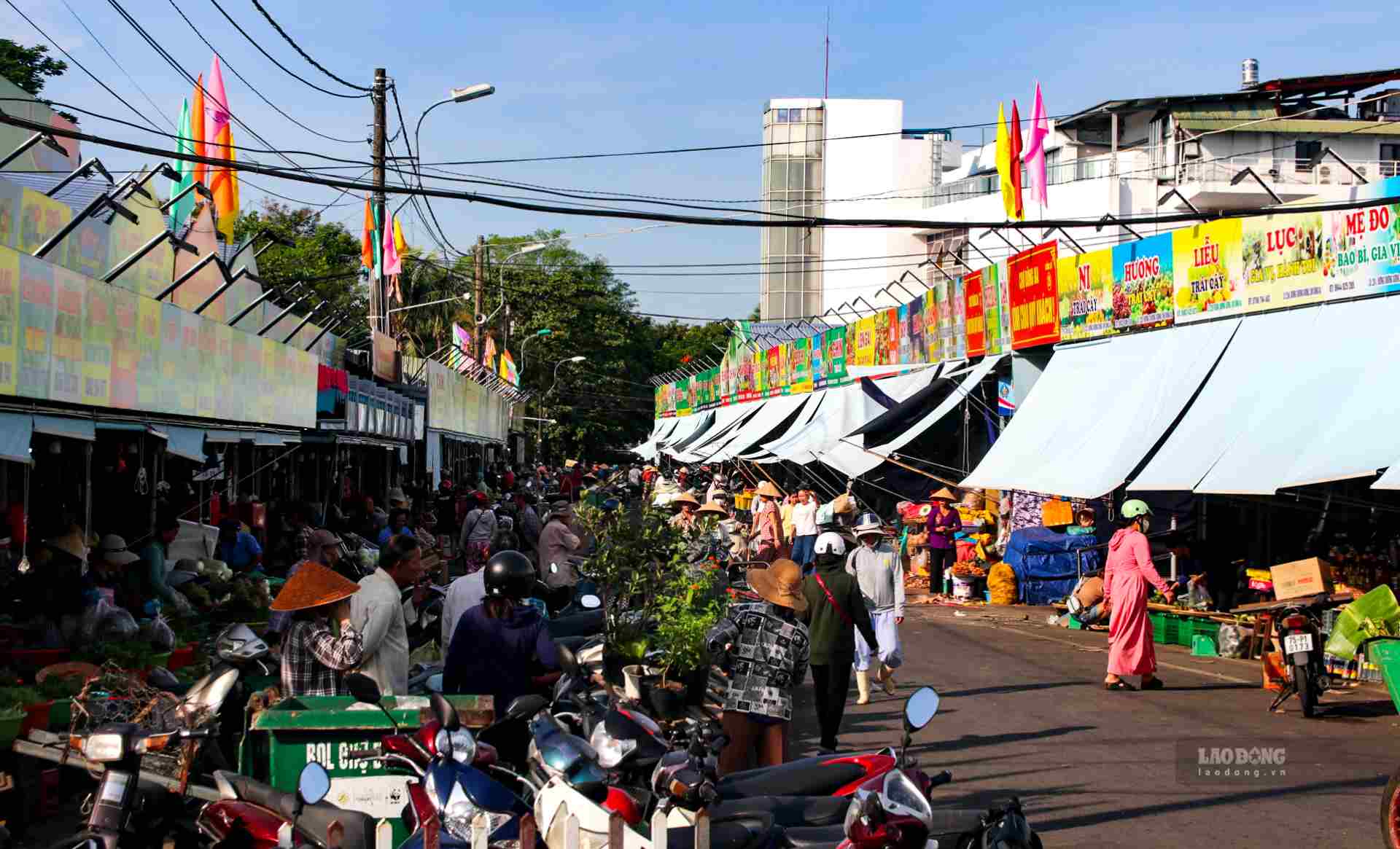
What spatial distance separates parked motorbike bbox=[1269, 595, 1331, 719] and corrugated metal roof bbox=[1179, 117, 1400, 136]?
36.9 m

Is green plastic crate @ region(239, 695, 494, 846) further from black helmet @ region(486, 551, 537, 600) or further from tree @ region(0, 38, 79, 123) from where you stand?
tree @ region(0, 38, 79, 123)

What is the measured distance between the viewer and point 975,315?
24.5 meters

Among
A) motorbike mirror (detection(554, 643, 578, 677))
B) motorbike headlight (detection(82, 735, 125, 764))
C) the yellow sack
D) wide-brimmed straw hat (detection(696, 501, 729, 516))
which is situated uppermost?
wide-brimmed straw hat (detection(696, 501, 729, 516))

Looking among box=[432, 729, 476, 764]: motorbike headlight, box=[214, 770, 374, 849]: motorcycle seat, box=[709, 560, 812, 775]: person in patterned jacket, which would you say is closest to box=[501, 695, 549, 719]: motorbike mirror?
box=[432, 729, 476, 764]: motorbike headlight

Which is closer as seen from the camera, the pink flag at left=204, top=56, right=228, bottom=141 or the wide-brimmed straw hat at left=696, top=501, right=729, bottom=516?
the pink flag at left=204, top=56, right=228, bottom=141

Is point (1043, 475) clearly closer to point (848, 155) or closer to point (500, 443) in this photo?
point (500, 443)

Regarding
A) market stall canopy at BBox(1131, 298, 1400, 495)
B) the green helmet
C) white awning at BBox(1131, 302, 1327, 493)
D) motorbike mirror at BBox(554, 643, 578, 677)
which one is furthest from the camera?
white awning at BBox(1131, 302, 1327, 493)

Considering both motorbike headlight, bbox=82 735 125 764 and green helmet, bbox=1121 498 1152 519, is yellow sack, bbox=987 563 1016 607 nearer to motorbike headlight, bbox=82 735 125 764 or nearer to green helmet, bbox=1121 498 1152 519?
green helmet, bbox=1121 498 1152 519

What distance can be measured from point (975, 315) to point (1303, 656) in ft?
45.6

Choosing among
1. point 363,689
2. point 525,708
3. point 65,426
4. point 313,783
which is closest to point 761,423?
point 65,426

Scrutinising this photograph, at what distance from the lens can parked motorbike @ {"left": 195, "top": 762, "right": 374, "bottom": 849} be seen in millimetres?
5270

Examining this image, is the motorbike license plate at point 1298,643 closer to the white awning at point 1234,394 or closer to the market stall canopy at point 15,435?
the white awning at point 1234,394

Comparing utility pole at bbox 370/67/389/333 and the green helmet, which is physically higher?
utility pole at bbox 370/67/389/333

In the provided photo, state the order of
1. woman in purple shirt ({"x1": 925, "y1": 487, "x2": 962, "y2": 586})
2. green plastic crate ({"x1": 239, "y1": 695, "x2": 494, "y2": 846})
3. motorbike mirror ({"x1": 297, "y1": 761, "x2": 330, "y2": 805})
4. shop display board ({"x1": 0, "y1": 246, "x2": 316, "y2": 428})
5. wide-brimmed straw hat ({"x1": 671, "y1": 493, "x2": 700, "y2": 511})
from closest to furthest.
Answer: motorbike mirror ({"x1": 297, "y1": 761, "x2": 330, "y2": 805})
green plastic crate ({"x1": 239, "y1": 695, "x2": 494, "y2": 846})
shop display board ({"x1": 0, "y1": 246, "x2": 316, "y2": 428})
woman in purple shirt ({"x1": 925, "y1": 487, "x2": 962, "y2": 586})
wide-brimmed straw hat ({"x1": 671, "y1": 493, "x2": 700, "y2": 511})
